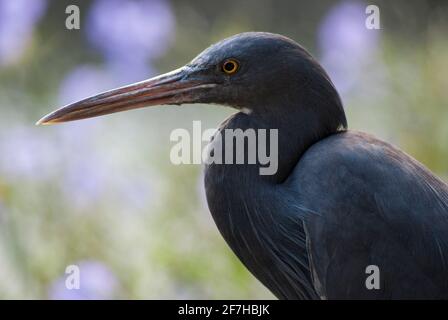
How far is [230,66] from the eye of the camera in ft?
9.27

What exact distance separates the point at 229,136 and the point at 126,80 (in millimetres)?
1904

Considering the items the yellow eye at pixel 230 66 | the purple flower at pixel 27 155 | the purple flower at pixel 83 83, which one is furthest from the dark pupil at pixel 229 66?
the purple flower at pixel 83 83

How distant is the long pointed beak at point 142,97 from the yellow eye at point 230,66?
11 centimetres

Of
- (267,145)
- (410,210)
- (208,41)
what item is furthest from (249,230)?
(208,41)

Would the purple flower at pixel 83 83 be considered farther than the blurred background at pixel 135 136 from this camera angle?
Yes

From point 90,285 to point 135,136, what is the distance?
1.14m

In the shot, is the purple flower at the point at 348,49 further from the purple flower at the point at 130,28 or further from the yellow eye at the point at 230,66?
the yellow eye at the point at 230,66

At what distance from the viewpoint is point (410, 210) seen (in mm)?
2648

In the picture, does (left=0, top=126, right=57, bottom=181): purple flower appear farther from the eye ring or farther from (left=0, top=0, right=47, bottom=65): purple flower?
the eye ring

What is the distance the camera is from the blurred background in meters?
3.79

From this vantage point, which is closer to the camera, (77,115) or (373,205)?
(373,205)

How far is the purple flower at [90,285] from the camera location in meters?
3.61
